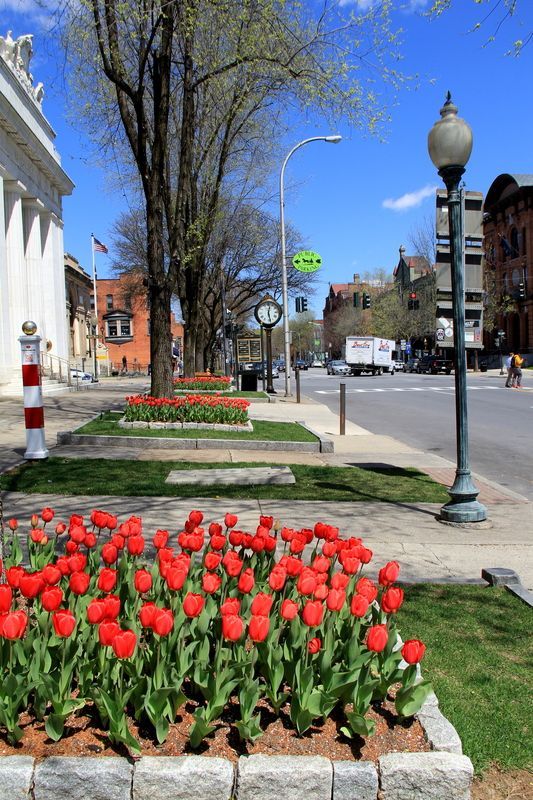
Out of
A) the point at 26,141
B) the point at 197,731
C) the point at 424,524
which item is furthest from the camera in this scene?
the point at 26,141

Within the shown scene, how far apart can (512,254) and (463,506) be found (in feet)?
220

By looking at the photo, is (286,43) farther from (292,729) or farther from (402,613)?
(292,729)

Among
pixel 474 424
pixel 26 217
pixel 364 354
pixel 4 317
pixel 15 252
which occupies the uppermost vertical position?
pixel 26 217

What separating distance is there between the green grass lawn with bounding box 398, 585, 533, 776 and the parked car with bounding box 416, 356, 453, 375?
182 ft

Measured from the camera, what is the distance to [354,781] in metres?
2.47

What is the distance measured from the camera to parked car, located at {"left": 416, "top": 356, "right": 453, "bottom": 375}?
59.4m

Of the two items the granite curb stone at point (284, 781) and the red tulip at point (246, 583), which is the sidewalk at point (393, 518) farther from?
the granite curb stone at point (284, 781)

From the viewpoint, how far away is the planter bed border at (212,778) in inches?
95.5

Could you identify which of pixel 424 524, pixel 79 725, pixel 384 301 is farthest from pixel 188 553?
pixel 384 301

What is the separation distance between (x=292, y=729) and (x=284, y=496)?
5.35 m

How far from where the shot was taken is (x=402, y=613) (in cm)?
444

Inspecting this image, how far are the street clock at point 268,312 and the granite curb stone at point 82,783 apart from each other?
24.6 metres

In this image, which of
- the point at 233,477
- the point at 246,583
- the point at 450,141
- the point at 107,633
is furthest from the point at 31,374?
the point at 107,633

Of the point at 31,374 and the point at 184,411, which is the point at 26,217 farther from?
the point at 31,374
